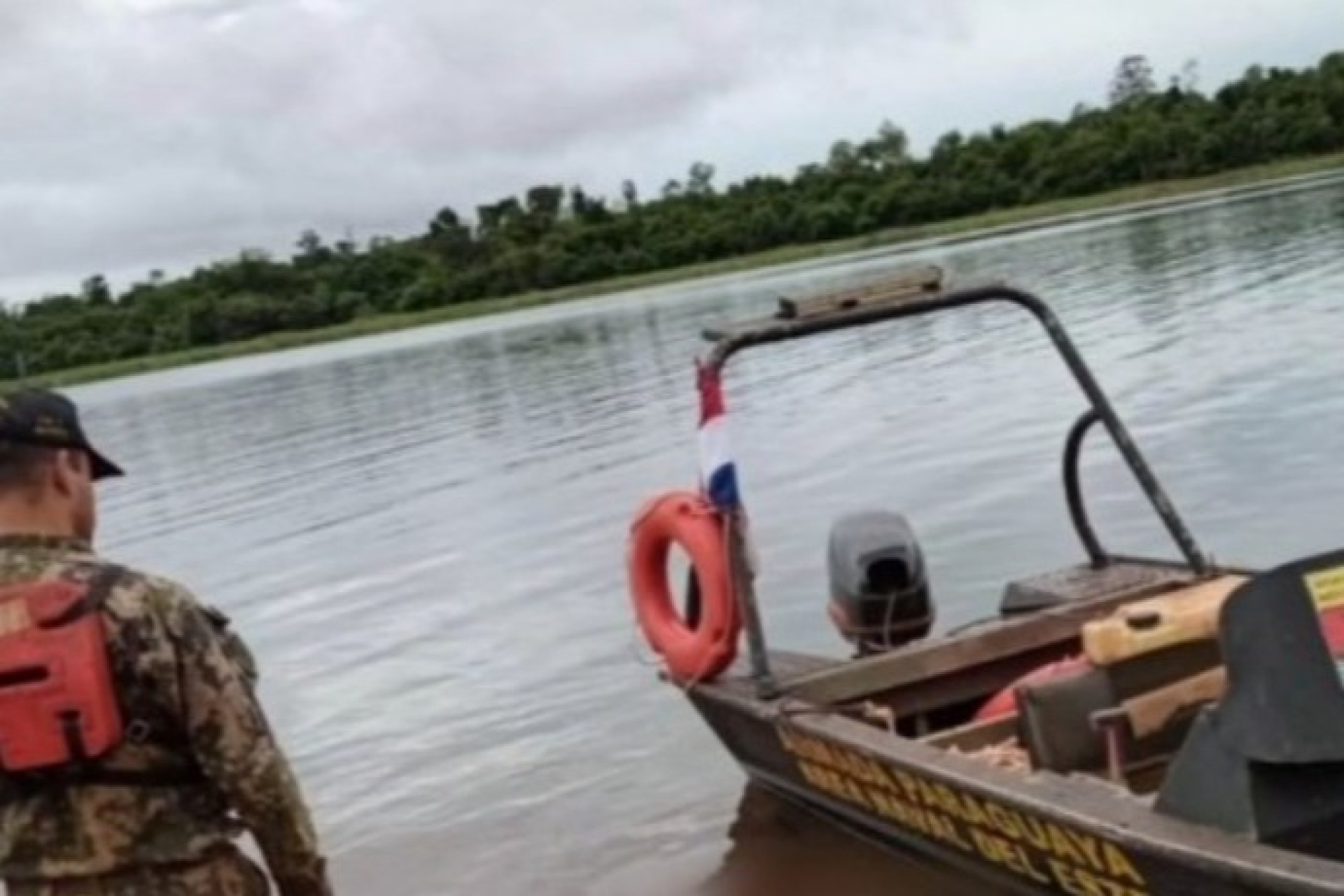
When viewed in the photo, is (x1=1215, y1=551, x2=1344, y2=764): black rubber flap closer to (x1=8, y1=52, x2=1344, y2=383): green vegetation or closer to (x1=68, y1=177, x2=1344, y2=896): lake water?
(x1=68, y1=177, x2=1344, y2=896): lake water

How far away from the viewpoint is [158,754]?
3.31 metres

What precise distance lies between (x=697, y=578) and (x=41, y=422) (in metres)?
3.49

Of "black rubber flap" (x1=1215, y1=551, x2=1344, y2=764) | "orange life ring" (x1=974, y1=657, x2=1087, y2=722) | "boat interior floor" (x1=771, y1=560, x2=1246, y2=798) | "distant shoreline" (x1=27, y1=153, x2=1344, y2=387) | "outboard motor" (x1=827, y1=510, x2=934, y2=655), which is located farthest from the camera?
"distant shoreline" (x1=27, y1=153, x2=1344, y2=387)

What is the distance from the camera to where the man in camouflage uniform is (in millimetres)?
3240

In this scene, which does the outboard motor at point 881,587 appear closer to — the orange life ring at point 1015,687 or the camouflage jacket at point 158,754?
the orange life ring at point 1015,687

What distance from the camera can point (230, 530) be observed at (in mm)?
19484

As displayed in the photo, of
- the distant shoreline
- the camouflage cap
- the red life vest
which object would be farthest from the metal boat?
the distant shoreline

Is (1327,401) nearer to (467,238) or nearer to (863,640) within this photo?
(863,640)

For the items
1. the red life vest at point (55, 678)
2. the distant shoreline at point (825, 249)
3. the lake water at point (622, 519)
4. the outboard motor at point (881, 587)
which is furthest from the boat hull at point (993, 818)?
the distant shoreline at point (825, 249)

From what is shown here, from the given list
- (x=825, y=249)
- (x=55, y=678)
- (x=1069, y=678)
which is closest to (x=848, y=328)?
(x=1069, y=678)

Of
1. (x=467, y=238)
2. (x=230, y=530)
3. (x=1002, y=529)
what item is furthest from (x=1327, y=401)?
(x=467, y=238)

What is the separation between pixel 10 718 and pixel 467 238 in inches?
3650

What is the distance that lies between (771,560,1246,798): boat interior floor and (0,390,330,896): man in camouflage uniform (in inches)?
86.0

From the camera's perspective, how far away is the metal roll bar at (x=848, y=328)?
619 centimetres
